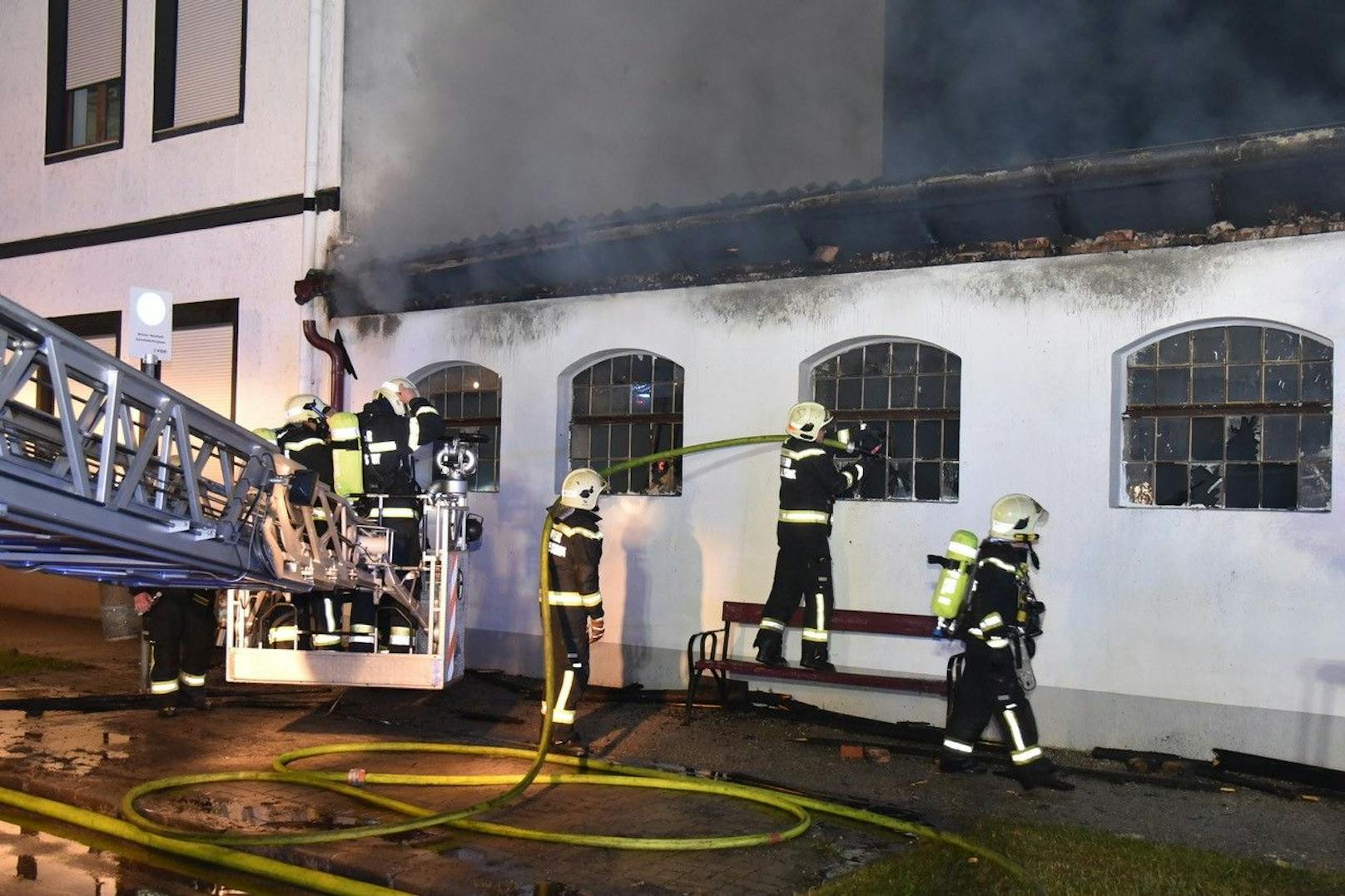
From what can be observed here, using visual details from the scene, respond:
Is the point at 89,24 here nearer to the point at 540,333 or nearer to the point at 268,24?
the point at 268,24

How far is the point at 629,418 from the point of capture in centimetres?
1089

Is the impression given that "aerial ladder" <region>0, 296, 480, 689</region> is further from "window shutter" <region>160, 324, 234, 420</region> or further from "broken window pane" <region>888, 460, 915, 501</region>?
"window shutter" <region>160, 324, 234, 420</region>

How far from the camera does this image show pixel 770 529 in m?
9.95

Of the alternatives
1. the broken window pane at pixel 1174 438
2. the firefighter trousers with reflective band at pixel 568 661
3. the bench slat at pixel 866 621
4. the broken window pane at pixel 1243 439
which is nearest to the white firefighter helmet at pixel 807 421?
the bench slat at pixel 866 621

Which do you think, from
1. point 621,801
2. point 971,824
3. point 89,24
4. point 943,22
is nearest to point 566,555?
point 621,801

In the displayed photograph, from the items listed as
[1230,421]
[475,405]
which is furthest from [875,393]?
[475,405]

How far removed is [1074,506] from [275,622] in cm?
512

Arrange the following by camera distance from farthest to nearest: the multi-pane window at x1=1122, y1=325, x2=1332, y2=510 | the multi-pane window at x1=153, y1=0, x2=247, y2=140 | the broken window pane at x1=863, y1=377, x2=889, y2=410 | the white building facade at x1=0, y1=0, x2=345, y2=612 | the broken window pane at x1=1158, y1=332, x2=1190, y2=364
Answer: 1. the multi-pane window at x1=153, y1=0, x2=247, y2=140
2. the white building facade at x1=0, y1=0, x2=345, y2=612
3. the broken window pane at x1=863, y1=377, x2=889, y2=410
4. the broken window pane at x1=1158, y1=332, x2=1190, y2=364
5. the multi-pane window at x1=1122, y1=325, x2=1332, y2=510

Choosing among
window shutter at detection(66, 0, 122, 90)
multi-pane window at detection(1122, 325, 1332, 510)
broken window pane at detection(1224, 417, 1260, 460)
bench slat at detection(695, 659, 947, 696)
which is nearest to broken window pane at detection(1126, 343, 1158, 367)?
multi-pane window at detection(1122, 325, 1332, 510)

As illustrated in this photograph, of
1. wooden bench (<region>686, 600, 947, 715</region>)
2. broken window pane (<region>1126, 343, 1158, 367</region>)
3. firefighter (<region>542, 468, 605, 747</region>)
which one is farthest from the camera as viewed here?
wooden bench (<region>686, 600, 947, 715</region>)

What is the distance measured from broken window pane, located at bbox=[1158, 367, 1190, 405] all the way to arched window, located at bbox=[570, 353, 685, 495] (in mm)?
3625

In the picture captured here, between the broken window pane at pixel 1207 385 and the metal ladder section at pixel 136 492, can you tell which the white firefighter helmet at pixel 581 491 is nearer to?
the metal ladder section at pixel 136 492

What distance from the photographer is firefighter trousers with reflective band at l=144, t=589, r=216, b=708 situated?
9.34 meters

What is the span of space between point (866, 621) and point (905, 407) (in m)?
1.54
